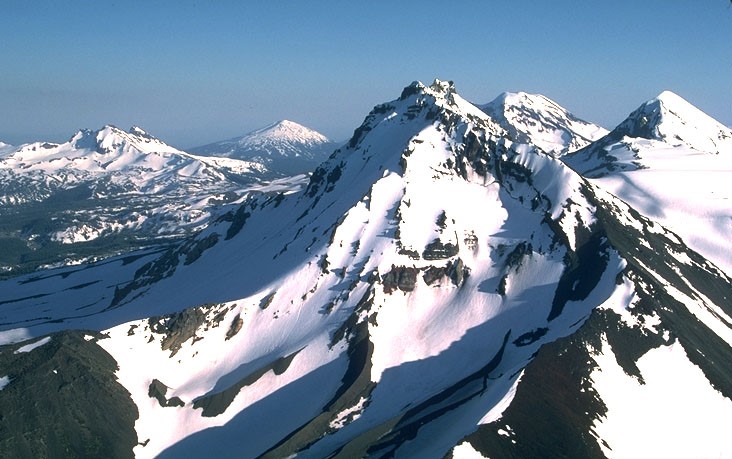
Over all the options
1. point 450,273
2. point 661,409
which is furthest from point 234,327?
point 661,409

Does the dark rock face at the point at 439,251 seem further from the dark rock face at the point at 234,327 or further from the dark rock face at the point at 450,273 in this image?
the dark rock face at the point at 234,327

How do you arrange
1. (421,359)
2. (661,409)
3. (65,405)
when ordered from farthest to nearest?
(421,359) → (65,405) → (661,409)

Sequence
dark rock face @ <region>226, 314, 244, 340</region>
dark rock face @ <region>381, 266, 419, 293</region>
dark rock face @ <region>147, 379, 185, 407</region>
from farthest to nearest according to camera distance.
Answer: dark rock face @ <region>381, 266, 419, 293</region>, dark rock face @ <region>226, 314, 244, 340</region>, dark rock face @ <region>147, 379, 185, 407</region>

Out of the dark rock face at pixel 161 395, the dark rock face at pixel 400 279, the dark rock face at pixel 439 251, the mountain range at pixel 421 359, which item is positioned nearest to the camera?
the mountain range at pixel 421 359

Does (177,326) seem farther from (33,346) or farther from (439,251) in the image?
(439,251)

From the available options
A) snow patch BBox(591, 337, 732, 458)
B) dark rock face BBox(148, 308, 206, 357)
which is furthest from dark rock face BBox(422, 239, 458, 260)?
dark rock face BBox(148, 308, 206, 357)

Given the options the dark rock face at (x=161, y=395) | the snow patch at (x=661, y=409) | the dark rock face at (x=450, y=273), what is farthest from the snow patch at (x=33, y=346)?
the snow patch at (x=661, y=409)

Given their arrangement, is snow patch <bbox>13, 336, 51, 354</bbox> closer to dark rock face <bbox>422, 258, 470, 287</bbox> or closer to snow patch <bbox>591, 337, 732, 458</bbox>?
dark rock face <bbox>422, 258, 470, 287</bbox>

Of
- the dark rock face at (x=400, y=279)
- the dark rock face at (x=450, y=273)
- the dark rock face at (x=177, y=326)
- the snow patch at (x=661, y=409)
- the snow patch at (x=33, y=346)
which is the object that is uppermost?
the snow patch at (x=661, y=409)

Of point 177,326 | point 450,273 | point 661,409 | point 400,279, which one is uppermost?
point 661,409
